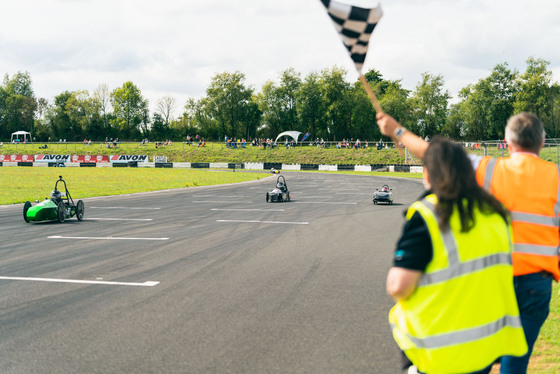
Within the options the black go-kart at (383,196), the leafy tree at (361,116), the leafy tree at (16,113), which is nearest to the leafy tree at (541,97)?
the leafy tree at (361,116)

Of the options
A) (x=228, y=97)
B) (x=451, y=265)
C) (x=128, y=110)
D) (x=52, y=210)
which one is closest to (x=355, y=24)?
(x=451, y=265)

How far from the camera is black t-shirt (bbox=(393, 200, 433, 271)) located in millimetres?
2143

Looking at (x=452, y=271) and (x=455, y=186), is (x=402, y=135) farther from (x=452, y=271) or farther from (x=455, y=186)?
(x=452, y=271)

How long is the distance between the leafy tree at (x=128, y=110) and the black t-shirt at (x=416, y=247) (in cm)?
10884

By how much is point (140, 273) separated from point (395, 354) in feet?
14.0

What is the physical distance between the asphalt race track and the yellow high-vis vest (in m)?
1.80

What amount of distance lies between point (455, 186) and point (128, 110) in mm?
113199

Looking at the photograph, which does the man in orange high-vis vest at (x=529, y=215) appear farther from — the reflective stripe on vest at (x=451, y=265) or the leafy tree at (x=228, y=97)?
the leafy tree at (x=228, y=97)

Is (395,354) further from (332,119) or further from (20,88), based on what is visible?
(20,88)

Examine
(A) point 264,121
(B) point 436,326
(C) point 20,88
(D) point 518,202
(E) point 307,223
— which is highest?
(C) point 20,88

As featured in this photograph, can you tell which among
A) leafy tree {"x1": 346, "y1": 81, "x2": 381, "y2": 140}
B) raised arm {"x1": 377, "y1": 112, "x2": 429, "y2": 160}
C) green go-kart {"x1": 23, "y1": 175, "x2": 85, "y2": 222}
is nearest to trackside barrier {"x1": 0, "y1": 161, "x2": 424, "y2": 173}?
green go-kart {"x1": 23, "y1": 175, "x2": 85, "y2": 222}

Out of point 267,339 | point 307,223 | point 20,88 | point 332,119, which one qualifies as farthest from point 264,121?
point 267,339

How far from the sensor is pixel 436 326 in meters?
2.23

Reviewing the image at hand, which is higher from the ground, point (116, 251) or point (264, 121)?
point (264, 121)
